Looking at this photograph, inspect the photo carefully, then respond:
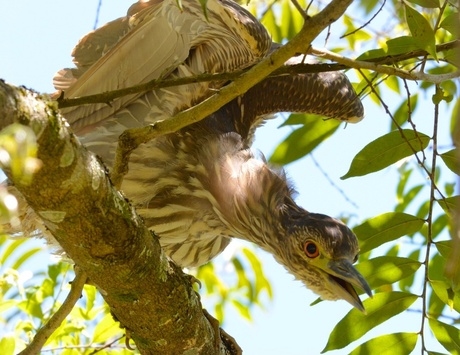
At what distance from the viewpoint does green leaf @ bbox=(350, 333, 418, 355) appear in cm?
296

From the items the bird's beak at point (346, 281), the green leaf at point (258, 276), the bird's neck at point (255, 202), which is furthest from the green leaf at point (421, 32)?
the green leaf at point (258, 276)

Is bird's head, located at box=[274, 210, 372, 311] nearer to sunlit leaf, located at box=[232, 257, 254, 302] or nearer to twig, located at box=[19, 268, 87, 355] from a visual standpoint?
sunlit leaf, located at box=[232, 257, 254, 302]

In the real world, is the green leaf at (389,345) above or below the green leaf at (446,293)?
below

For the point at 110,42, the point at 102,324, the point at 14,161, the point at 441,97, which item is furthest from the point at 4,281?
the point at 14,161

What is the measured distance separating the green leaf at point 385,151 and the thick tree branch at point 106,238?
33.8 inches

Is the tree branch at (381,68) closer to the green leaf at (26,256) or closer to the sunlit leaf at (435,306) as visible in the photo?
the sunlit leaf at (435,306)

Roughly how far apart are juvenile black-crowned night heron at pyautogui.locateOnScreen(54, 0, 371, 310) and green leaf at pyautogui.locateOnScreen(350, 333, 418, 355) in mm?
615

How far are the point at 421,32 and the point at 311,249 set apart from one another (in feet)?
4.83

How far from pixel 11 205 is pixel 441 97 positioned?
1.75 metres

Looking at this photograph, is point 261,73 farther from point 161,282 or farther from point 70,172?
point 161,282

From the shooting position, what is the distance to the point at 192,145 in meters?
4.13

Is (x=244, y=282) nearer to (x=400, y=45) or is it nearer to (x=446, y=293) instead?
(x=446, y=293)

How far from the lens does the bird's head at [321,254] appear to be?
3.52m

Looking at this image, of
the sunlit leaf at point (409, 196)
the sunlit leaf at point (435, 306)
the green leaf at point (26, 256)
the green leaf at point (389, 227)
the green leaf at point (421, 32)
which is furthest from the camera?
the sunlit leaf at point (409, 196)
